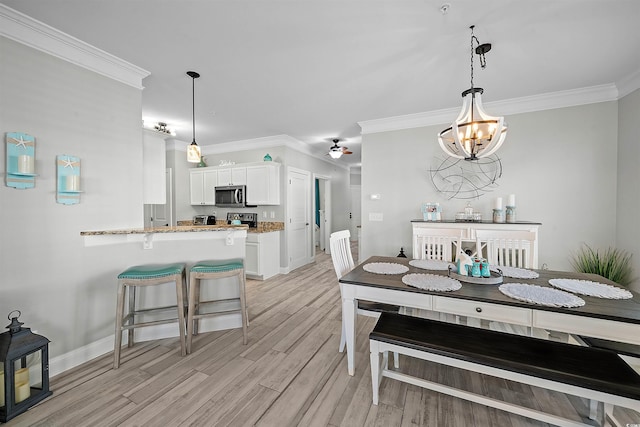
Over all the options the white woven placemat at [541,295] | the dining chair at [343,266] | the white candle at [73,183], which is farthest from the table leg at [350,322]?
the white candle at [73,183]

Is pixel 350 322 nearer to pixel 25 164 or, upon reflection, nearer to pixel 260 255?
pixel 25 164

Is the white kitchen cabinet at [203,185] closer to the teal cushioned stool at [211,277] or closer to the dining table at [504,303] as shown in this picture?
the teal cushioned stool at [211,277]

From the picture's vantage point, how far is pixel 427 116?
143 inches

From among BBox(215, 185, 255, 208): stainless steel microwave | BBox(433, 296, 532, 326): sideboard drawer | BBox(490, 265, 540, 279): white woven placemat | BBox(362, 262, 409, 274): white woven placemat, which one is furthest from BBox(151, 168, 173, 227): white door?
BBox(490, 265, 540, 279): white woven placemat

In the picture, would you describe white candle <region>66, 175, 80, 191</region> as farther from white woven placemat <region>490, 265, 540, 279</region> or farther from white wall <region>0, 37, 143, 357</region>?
white woven placemat <region>490, 265, 540, 279</region>

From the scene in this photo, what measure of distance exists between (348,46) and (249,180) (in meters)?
3.17

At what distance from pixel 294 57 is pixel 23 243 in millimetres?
2523

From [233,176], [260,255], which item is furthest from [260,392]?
[233,176]

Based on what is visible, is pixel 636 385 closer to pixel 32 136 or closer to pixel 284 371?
pixel 284 371

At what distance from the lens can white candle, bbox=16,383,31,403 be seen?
1.59 meters

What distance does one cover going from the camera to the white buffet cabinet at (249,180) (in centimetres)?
466

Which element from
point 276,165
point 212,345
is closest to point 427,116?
point 276,165

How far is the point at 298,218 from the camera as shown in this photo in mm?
5262

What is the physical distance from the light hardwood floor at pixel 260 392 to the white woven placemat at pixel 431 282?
2.50ft
